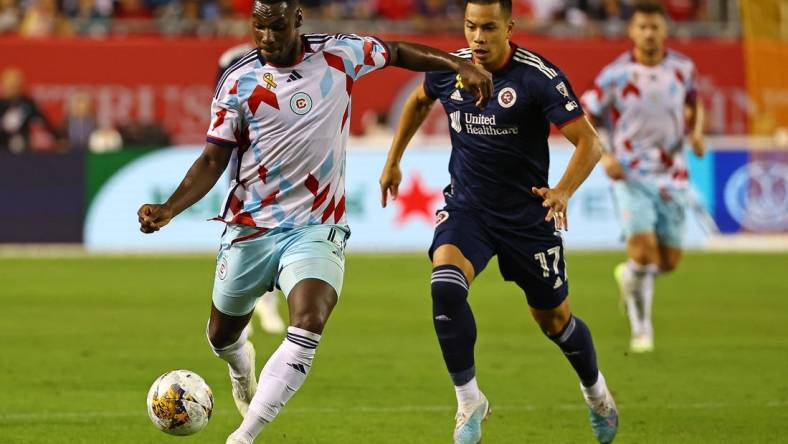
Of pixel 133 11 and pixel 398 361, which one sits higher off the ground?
pixel 398 361

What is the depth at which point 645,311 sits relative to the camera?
11828 millimetres

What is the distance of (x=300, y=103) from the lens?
716 centimetres

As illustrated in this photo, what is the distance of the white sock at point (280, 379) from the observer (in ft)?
22.0

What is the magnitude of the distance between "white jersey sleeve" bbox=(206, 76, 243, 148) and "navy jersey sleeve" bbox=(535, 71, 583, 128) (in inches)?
64.2

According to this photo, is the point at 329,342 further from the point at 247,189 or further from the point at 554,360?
the point at 247,189

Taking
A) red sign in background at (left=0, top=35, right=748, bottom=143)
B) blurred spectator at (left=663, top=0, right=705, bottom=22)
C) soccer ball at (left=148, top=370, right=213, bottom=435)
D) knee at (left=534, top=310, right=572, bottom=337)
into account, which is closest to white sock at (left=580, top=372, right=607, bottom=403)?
knee at (left=534, top=310, right=572, bottom=337)

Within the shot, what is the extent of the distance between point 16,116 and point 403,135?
14.1 meters

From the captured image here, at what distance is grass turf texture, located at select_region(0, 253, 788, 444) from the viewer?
8352mm

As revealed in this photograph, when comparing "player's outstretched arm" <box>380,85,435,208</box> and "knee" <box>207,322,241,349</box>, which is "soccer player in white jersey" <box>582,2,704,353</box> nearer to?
"player's outstretched arm" <box>380,85,435,208</box>

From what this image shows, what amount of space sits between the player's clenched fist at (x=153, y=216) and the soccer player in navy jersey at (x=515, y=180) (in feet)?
5.07

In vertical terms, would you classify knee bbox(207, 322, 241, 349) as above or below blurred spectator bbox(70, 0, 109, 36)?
above

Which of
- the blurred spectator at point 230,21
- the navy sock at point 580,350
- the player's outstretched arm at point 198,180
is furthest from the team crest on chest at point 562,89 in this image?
the blurred spectator at point 230,21

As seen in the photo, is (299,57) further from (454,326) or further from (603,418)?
(603,418)

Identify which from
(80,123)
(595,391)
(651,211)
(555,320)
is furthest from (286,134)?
(80,123)
